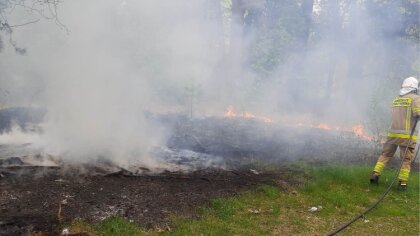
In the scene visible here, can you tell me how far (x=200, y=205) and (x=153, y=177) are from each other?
117 cm

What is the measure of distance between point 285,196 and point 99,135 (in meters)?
4.00

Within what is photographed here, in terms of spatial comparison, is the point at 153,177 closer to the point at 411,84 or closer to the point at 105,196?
the point at 105,196

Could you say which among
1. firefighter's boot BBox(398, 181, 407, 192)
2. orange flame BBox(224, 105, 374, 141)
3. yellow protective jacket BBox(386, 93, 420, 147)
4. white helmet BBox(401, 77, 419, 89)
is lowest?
firefighter's boot BBox(398, 181, 407, 192)

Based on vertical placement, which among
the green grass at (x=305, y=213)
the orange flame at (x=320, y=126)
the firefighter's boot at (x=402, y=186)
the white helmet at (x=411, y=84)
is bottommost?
the green grass at (x=305, y=213)

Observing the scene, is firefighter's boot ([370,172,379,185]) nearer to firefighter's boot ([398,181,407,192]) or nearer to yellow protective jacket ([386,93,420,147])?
firefighter's boot ([398,181,407,192])

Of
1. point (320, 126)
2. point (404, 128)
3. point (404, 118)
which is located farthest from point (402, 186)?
point (320, 126)

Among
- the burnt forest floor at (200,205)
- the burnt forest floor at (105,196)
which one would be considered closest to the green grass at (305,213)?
the burnt forest floor at (200,205)

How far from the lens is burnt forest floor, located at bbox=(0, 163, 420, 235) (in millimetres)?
4539

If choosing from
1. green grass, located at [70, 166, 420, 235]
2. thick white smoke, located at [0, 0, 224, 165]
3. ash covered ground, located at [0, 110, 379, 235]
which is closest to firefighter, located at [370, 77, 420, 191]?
green grass, located at [70, 166, 420, 235]

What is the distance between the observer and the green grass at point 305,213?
4.74 metres

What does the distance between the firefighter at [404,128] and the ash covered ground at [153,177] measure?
1.59 meters

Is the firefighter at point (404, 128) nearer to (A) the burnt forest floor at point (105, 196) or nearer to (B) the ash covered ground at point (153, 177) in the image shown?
(B) the ash covered ground at point (153, 177)

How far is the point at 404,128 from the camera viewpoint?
6.99 m

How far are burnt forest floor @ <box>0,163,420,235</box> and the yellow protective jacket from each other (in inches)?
36.7
